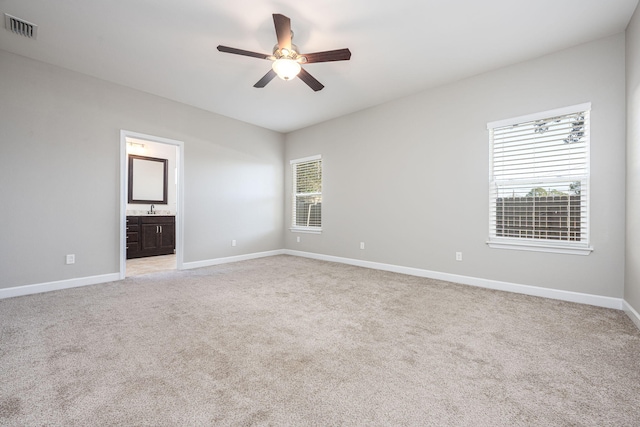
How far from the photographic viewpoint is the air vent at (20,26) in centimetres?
256

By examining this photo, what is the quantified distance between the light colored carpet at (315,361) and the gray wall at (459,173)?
557 mm

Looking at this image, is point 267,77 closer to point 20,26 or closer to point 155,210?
point 20,26

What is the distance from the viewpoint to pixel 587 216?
2.88m

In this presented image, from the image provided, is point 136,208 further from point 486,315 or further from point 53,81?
point 486,315

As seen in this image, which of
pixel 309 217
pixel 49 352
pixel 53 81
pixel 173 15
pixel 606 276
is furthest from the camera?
pixel 309 217

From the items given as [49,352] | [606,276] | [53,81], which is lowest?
[49,352]

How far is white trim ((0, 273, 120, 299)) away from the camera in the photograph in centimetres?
→ 310

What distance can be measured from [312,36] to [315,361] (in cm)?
302

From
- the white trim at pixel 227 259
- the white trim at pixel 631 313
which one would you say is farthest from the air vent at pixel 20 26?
the white trim at pixel 631 313

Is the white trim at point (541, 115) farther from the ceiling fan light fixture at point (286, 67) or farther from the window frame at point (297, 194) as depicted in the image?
the window frame at point (297, 194)

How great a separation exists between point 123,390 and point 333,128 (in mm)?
4896

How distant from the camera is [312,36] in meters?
2.78

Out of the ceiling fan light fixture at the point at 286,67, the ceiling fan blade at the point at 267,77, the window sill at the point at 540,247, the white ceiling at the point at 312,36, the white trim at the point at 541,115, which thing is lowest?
the window sill at the point at 540,247

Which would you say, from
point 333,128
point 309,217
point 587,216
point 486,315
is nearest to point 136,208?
point 309,217
